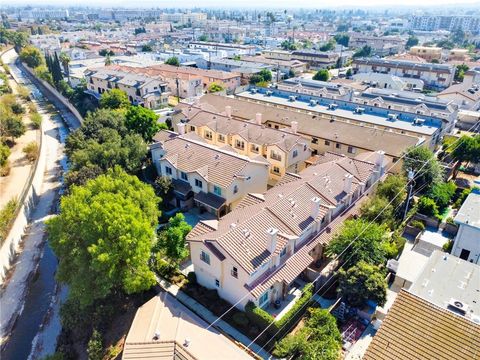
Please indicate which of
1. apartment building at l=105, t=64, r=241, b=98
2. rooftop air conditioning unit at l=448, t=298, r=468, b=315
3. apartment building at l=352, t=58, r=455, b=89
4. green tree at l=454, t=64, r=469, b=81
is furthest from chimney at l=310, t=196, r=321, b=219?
green tree at l=454, t=64, r=469, b=81

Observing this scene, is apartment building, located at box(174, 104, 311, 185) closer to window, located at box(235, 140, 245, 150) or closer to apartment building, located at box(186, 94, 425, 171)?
window, located at box(235, 140, 245, 150)

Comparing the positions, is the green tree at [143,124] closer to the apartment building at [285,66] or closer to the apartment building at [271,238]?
the apartment building at [271,238]

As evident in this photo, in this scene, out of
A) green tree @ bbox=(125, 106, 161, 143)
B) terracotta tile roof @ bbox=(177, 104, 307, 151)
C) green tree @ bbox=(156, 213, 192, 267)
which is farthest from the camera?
green tree @ bbox=(125, 106, 161, 143)

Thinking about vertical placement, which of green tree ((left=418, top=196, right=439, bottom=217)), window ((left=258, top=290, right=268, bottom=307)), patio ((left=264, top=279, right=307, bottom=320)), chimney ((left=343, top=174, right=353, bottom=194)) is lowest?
patio ((left=264, top=279, right=307, bottom=320))

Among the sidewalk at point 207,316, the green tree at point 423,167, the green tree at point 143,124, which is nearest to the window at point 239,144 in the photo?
the green tree at point 143,124

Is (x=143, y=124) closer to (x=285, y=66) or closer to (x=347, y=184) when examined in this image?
(x=347, y=184)

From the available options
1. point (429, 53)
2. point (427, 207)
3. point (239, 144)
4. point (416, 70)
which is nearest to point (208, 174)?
point (239, 144)
